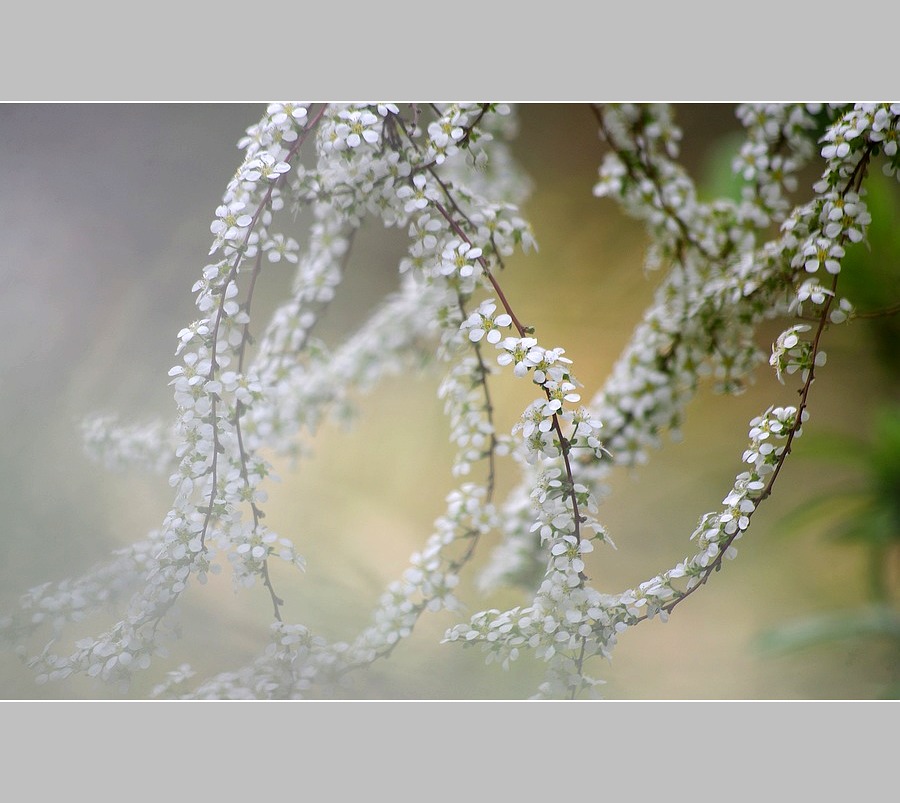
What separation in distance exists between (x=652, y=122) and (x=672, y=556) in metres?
0.62

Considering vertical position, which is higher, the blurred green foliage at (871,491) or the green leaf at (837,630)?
the blurred green foliage at (871,491)

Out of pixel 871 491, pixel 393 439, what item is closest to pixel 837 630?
pixel 871 491

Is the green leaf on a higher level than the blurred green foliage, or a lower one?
lower

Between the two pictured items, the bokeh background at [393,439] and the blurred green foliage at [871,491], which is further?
the blurred green foliage at [871,491]

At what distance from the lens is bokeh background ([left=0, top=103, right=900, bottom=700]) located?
0.97 m

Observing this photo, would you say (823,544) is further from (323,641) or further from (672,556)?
(323,641)

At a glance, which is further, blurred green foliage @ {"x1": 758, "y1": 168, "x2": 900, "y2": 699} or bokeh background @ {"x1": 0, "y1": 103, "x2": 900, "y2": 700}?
blurred green foliage @ {"x1": 758, "y1": 168, "x2": 900, "y2": 699}

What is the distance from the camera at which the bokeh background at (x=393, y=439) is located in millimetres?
967

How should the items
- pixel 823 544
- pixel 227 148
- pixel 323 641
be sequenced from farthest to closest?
pixel 823 544 < pixel 227 148 < pixel 323 641

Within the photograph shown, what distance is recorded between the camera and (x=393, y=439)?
138 centimetres

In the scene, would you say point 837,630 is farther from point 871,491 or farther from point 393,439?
point 393,439

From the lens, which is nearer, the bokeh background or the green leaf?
the bokeh background

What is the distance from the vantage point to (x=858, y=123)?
73 centimetres
